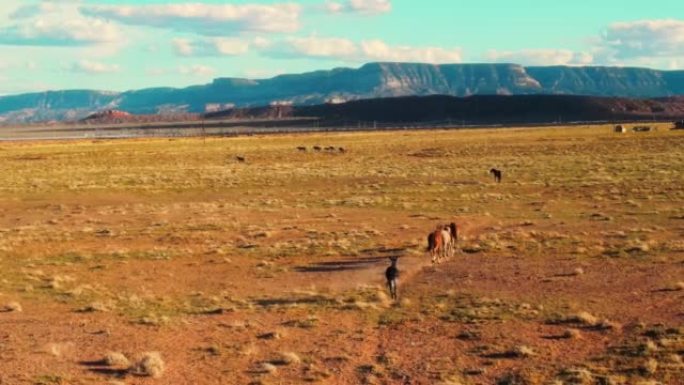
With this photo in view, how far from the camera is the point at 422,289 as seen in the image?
60.4ft

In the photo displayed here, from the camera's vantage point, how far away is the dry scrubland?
13.0 meters

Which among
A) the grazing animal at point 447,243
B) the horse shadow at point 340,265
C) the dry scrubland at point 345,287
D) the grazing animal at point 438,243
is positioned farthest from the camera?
the grazing animal at point 447,243

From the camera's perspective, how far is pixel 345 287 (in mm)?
18984

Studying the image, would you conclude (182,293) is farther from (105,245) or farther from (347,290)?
(105,245)

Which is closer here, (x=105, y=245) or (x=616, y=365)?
(x=616, y=365)

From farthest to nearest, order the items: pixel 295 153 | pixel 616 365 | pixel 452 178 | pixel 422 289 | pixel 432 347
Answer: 1. pixel 295 153
2. pixel 452 178
3. pixel 422 289
4. pixel 432 347
5. pixel 616 365

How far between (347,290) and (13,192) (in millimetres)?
34972

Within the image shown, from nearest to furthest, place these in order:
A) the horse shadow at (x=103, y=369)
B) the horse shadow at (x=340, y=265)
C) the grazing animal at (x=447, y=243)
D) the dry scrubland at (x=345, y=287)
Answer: the horse shadow at (x=103, y=369), the dry scrubland at (x=345, y=287), the horse shadow at (x=340, y=265), the grazing animal at (x=447, y=243)

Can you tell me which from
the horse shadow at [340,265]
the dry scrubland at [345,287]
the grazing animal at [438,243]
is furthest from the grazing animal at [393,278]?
the grazing animal at [438,243]

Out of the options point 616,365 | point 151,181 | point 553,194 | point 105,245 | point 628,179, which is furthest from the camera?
point 151,181

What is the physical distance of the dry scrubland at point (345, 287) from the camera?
42.7 feet

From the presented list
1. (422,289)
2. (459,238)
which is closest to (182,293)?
(422,289)

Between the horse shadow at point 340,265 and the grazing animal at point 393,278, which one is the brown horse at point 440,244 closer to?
the horse shadow at point 340,265

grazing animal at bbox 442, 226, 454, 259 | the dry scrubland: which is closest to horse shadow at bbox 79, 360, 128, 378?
the dry scrubland
